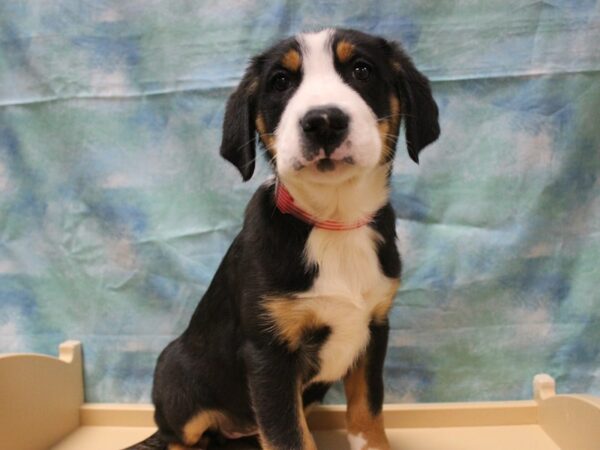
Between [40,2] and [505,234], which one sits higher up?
[40,2]

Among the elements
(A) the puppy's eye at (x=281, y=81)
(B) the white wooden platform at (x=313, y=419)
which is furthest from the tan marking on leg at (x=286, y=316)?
(B) the white wooden platform at (x=313, y=419)

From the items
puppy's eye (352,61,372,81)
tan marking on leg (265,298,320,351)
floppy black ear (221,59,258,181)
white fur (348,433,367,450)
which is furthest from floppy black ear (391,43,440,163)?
white fur (348,433,367,450)

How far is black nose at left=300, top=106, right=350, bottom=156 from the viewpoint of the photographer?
5.26ft

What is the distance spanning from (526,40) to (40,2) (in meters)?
2.01

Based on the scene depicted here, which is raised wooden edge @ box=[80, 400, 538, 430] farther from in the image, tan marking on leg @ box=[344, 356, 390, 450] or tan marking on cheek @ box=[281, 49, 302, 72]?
tan marking on cheek @ box=[281, 49, 302, 72]

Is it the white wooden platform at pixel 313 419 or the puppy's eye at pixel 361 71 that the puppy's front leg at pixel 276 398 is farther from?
the puppy's eye at pixel 361 71

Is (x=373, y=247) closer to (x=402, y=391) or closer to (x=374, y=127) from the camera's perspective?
(x=374, y=127)

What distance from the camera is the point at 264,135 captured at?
78.4 inches

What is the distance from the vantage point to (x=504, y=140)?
2605mm

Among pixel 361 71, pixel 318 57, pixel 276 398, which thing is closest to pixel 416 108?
pixel 361 71

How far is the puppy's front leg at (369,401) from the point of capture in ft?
7.06

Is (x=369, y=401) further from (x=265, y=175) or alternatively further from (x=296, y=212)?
(x=265, y=175)

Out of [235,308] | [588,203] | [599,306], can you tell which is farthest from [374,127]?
[599,306]

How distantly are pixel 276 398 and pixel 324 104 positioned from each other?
2.82ft
